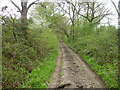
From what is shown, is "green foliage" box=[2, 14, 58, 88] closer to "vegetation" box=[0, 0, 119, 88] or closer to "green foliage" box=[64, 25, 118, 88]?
"vegetation" box=[0, 0, 119, 88]

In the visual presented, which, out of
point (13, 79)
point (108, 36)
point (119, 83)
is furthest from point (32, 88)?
point (108, 36)

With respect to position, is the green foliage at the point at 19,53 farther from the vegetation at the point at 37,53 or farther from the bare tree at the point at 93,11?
the bare tree at the point at 93,11

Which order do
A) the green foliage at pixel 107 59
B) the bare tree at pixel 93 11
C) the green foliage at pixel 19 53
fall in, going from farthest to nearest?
the bare tree at pixel 93 11, the green foliage at pixel 107 59, the green foliage at pixel 19 53

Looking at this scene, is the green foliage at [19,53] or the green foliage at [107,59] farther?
the green foliage at [107,59]

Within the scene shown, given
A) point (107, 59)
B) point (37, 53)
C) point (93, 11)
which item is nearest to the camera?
point (107, 59)

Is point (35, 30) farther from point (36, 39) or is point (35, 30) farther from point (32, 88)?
point (32, 88)

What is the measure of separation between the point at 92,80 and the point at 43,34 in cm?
579

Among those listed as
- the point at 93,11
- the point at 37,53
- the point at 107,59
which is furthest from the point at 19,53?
the point at 93,11

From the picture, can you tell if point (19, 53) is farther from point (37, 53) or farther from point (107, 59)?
point (107, 59)

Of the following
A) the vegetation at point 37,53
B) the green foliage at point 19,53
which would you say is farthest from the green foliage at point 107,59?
the green foliage at point 19,53

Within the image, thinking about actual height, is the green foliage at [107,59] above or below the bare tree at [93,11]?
below

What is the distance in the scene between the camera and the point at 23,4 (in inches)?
363

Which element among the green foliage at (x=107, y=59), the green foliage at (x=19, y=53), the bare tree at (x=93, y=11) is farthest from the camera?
the bare tree at (x=93, y=11)

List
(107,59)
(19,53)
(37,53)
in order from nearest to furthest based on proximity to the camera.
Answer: (19,53), (107,59), (37,53)
